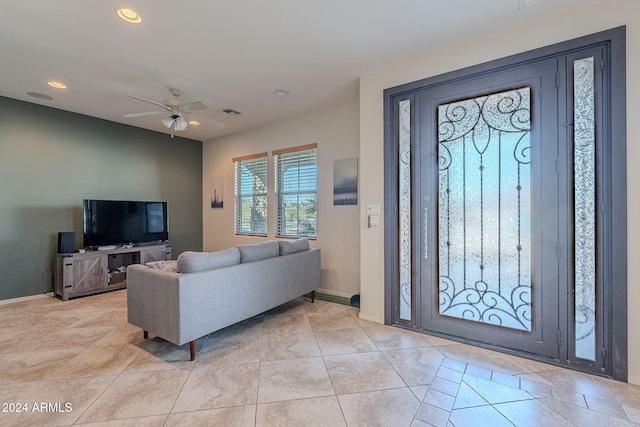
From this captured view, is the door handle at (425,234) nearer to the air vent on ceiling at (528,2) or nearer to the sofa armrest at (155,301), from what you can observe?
the air vent on ceiling at (528,2)

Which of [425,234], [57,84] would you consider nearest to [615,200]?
[425,234]

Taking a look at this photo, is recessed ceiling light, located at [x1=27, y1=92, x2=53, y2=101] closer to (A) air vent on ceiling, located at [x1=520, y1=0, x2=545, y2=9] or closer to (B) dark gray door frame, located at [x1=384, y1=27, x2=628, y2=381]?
(A) air vent on ceiling, located at [x1=520, y1=0, x2=545, y2=9]

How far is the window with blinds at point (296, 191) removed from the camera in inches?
180

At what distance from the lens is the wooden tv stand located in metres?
4.02

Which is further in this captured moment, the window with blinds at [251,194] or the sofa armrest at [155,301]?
the window with blinds at [251,194]

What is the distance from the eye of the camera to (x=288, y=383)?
2.09m

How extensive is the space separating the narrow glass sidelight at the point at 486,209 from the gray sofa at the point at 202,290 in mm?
1834

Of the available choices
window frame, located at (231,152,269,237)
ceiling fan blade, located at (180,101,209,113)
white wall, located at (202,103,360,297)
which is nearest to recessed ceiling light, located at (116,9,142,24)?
ceiling fan blade, located at (180,101,209,113)

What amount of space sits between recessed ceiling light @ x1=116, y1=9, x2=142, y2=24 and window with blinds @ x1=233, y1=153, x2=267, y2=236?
9.45 ft

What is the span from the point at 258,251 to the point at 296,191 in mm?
1833


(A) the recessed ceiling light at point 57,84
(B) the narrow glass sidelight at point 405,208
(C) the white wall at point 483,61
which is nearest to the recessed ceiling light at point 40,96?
(A) the recessed ceiling light at point 57,84

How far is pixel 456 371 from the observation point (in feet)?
7.31

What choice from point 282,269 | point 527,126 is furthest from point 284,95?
point 527,126

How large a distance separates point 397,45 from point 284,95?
1646mm
